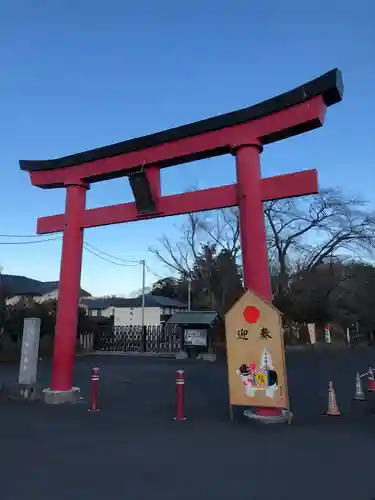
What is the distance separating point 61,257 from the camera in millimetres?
11055

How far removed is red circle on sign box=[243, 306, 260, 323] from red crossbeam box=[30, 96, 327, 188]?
→ 3405mm

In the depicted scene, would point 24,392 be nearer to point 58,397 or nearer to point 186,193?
point 58,397

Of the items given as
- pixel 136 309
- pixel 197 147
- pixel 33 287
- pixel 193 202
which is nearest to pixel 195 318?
pixel 193 202

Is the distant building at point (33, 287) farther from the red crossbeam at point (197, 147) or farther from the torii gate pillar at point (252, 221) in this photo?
the torii gate pillar at point (252, 221)

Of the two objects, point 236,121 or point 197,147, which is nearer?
point 236,121

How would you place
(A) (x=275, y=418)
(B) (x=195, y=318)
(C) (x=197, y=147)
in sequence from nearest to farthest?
(A) (x=275, y=418) < (C) (x=197, y=147) < (B) (x=195, y=318)

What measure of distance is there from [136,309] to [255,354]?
47.3 meters

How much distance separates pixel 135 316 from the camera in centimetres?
5459

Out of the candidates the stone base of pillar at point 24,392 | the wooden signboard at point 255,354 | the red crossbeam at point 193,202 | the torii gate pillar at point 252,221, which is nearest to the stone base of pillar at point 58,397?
the stone base of pillar at point 24,392

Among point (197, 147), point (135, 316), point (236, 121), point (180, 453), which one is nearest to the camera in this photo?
point (180, 453)

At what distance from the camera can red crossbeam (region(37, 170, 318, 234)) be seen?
8367mm

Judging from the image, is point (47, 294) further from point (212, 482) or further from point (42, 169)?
point (212, 482)

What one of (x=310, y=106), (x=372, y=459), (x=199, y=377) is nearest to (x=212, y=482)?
(x=372, y=459)

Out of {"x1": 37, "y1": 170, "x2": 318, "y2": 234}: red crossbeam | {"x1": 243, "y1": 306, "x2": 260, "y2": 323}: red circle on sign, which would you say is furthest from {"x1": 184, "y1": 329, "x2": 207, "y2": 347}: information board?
{"x1": 243, "y1": 306, "x2": 260, "y2": 323}: red circle on sign
